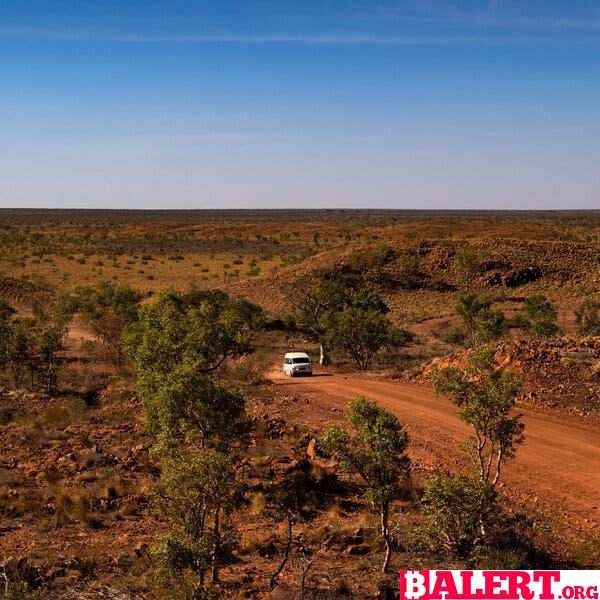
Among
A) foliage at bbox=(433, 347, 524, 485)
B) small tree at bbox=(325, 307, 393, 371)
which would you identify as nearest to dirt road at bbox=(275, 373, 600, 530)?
foliage at bbox=(433, 347, 524, 485)

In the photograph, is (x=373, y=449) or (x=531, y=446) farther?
(x=531, y=446)

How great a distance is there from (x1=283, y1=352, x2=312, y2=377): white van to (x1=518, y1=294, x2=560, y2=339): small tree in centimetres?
1705

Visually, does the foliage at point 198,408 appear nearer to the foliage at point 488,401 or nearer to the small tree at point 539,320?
the foliage at point 488,401

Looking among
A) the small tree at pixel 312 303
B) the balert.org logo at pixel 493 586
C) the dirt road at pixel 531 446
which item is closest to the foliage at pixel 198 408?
the balert.org logo at pixel 493 586

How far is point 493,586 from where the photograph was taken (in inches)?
474

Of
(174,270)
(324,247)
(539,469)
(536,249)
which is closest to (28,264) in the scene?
(174,270)

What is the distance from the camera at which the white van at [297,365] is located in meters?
34.1

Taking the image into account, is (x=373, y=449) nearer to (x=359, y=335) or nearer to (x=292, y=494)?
(x=292, y=494)

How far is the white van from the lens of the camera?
34125mm

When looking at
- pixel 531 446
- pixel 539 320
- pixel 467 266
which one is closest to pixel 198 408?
pixel 531 446

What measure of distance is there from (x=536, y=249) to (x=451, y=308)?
16528 millimetres

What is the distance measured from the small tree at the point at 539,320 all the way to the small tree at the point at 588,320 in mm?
2616

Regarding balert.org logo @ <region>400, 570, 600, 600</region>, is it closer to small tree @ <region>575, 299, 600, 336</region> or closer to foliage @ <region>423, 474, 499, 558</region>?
foliage @ <region>423, 474, 499, 558</region>

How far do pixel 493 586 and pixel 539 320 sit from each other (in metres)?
33.5
